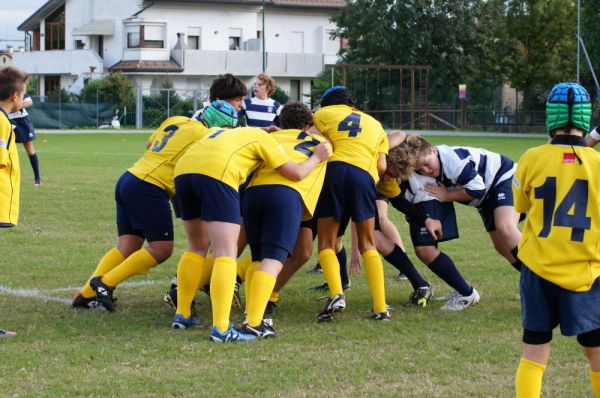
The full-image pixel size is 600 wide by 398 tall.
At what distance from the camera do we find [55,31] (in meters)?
64.9

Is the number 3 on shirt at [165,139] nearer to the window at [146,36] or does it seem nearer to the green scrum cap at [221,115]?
the green scrum cap at [221,115]

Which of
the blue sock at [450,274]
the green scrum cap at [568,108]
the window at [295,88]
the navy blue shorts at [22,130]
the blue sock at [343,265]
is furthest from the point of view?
the window at [295,88]

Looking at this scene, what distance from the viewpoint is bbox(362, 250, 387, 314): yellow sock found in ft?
23.9

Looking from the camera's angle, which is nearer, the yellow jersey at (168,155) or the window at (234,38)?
the yellow jersey at (168,155)

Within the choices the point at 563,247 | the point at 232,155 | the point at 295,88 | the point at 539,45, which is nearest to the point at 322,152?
the point at 232,155

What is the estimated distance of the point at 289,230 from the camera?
266 inches

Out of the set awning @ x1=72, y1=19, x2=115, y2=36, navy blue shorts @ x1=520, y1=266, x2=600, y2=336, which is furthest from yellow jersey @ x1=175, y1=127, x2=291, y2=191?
awning @ x1=72, y1=19, x2=115, y2=36

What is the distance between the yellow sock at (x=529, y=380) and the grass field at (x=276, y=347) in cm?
63

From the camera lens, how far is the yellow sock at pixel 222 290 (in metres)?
6.55

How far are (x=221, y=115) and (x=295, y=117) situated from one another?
1.79 feet

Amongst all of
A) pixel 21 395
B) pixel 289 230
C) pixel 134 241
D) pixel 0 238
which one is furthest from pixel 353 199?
pixel 0 238

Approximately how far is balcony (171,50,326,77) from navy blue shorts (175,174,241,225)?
177 feet

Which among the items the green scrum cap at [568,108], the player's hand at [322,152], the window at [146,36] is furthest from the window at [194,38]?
the green scrum cap at [568,108]

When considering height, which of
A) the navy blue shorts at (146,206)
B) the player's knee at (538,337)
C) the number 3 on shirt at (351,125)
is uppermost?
the number 3 on shirt at (351,125)
